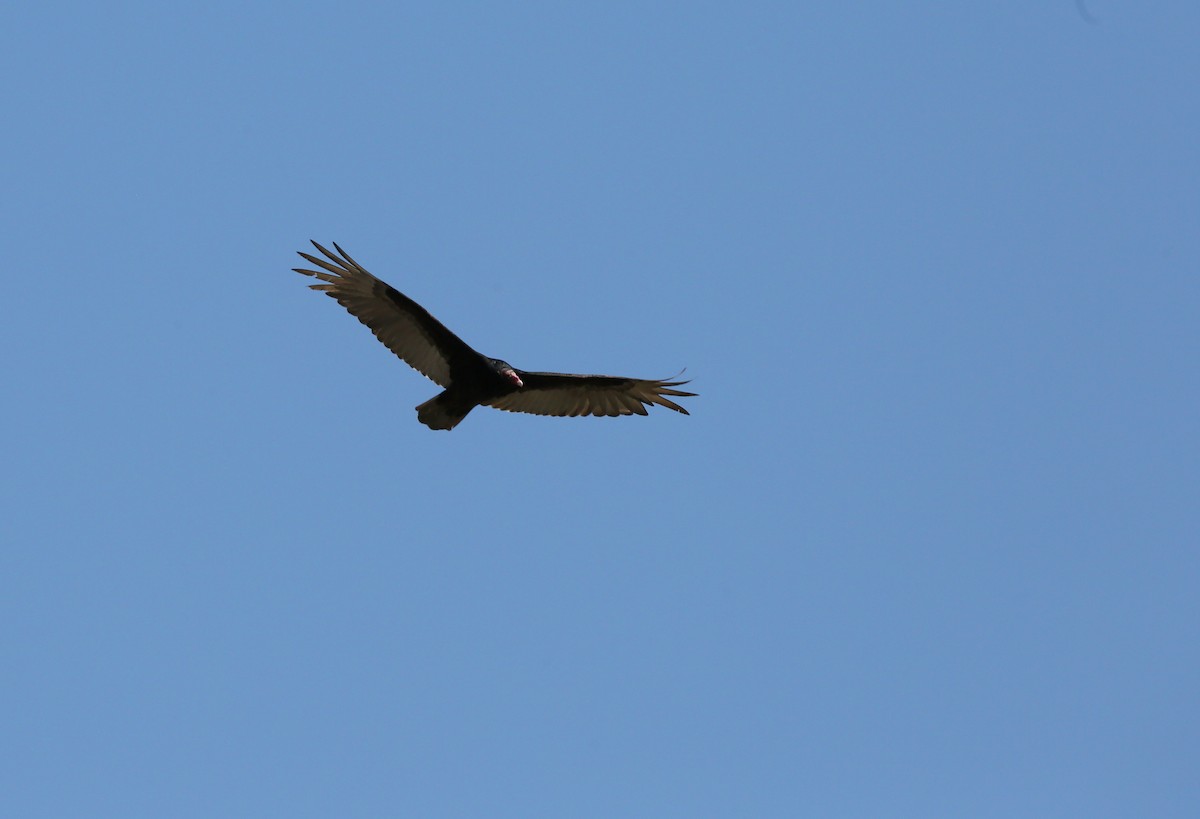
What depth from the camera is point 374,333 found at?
77.0 feet

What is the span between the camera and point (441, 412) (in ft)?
76.7

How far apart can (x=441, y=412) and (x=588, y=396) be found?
1.94 meters

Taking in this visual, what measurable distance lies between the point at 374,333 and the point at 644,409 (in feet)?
11.0

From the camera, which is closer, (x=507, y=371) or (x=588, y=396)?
(x=507, y=371)

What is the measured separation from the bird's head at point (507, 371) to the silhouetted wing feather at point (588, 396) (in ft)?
1.44

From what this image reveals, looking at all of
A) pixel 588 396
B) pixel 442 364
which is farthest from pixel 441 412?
pixel 588 396

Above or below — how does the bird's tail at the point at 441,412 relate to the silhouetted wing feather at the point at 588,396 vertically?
below

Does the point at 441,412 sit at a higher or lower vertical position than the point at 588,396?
lower

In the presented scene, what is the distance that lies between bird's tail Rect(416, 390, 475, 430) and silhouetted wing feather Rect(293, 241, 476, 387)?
12.8 inches

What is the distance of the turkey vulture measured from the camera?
23062 millimetres

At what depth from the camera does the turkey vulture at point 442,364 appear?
908 inches

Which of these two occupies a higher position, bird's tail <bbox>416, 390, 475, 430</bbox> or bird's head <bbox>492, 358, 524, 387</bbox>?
bird's head <bbox>492, 358, 524, 387</bbox>

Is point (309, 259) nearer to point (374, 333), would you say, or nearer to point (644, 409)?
point (374, 333)

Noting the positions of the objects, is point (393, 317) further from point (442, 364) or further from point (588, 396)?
point (588, 396)
